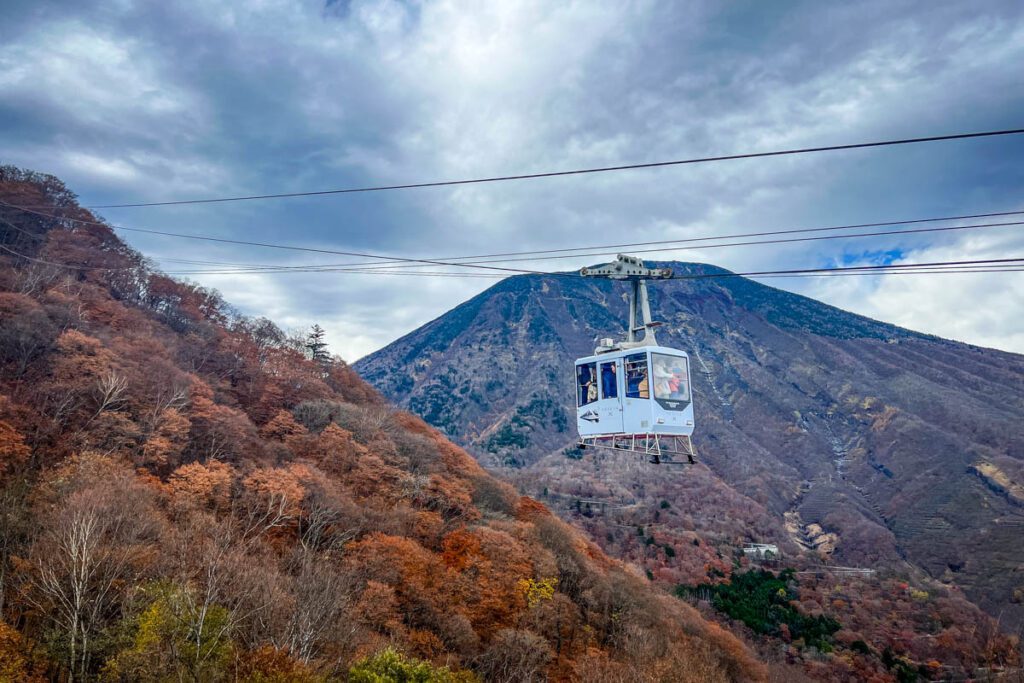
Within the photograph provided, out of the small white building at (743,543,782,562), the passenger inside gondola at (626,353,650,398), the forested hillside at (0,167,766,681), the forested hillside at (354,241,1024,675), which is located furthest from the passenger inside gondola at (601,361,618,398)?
the small white building at (743,543,782,562)

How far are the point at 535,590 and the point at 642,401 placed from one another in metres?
22.3

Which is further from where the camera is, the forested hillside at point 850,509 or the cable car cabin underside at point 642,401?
the forested hillside at point 850,509

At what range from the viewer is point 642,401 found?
17328 mm

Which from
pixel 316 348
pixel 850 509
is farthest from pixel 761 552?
pixel 316 348

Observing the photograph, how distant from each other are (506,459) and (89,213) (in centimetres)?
12811

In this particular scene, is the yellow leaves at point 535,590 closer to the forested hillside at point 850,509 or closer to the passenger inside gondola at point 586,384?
the passenger inside gondola at point 586,384

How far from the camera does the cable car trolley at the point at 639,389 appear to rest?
17.1 meters

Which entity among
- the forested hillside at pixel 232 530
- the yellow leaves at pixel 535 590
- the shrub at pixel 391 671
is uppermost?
the forested hillside at pixel 232 530

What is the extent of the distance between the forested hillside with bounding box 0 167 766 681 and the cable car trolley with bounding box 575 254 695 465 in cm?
1038

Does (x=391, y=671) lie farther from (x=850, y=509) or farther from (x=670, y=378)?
(x=850, y=509)

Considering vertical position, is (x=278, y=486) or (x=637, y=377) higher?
(x=637, y=377)

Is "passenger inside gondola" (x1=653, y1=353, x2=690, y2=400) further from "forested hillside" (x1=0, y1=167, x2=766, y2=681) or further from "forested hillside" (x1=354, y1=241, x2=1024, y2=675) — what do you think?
"forested hillside" (x1=354, y1=241, x2=1024, y2=675)

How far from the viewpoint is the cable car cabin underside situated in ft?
56.5

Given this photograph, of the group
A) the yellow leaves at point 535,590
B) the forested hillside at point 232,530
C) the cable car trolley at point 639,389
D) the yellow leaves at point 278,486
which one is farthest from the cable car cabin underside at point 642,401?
the yellow leaves at point 535,590
